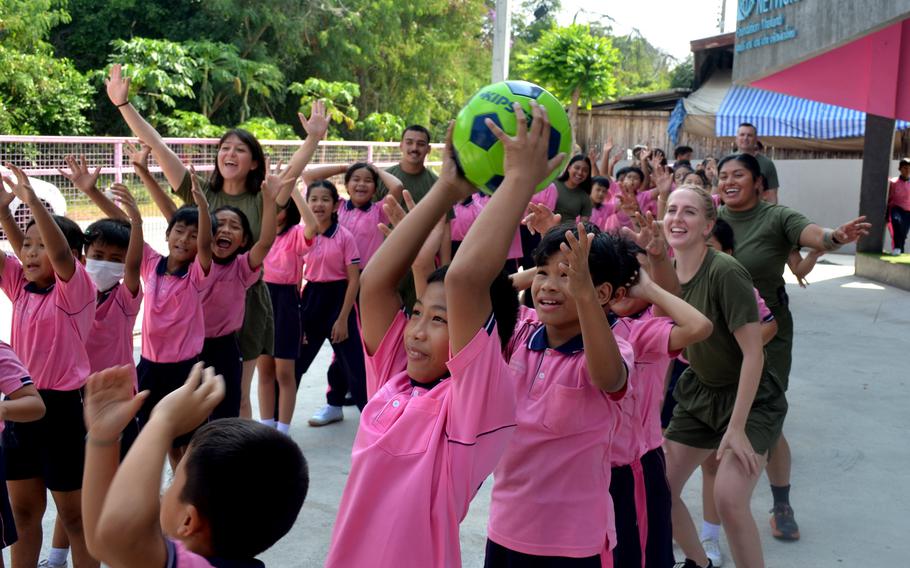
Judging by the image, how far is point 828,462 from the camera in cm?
523

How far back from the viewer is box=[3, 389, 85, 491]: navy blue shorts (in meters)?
3.36

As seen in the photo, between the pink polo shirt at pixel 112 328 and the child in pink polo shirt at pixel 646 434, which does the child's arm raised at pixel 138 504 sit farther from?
the pink polo shirt at pixel 112 328

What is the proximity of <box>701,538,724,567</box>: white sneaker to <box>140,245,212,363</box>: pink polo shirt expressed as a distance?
92.3 inches

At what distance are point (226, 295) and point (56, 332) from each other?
1044mm

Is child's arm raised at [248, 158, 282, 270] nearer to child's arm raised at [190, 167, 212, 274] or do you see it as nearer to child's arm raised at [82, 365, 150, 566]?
child's arm raised at [190, 167, 212, 274]

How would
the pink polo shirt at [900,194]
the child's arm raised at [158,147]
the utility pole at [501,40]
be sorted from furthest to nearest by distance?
the pink polo shirt at [900,194]
the utility pole at [501,40]
the child's arm raised at [158,147]

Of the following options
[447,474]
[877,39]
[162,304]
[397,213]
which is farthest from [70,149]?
[447,474]

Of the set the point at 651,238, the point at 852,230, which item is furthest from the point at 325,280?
the point at 852,230

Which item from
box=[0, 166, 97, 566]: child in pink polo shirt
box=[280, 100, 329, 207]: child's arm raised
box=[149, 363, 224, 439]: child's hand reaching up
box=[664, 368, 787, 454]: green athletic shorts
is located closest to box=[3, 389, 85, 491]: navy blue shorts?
box=[0, 166, 97, 566]: child in pink polo shirt

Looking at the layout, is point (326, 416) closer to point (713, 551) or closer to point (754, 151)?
point (713, 551)

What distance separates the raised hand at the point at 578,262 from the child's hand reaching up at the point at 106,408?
3.22 feet

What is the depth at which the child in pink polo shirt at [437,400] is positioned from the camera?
6.55 feet

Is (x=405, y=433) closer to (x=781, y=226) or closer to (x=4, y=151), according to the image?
(x=781, y=226)

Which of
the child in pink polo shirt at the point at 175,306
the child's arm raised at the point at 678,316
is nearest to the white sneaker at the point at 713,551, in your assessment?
the child's arm raised at the point at 678,316
